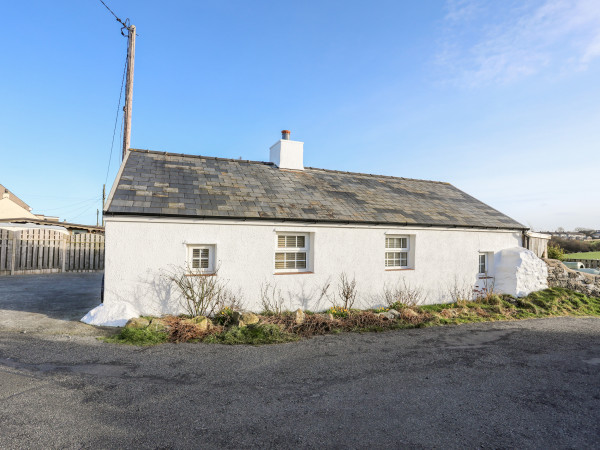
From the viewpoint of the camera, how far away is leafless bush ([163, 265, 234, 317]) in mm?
8672

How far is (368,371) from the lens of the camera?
19.3 feet

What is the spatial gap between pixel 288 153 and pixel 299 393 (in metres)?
10.7

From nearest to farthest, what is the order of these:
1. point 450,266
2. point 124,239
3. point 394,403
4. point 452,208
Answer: point 394,403 < point 124,239 < point 450,266 < point 452,208

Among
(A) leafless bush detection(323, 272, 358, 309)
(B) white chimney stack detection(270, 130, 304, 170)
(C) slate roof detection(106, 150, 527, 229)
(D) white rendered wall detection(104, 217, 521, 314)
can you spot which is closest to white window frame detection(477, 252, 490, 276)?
(D) white rendered wall detection(104, 217, 521, 314)

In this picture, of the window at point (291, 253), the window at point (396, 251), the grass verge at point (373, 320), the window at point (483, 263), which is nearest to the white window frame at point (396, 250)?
the window at point (396, 251)

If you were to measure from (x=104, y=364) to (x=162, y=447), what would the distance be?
3.01 metres

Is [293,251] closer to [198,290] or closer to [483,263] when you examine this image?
[198,290]

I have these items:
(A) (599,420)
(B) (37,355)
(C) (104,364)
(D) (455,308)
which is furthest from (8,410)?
(D) (455,308)

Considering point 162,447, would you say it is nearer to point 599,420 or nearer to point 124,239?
point 599,420

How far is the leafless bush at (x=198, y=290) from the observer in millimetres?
8672

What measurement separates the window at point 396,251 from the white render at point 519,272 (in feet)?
14.3

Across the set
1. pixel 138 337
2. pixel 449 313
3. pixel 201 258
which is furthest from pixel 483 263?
pixel 138 337

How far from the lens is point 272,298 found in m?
9.66

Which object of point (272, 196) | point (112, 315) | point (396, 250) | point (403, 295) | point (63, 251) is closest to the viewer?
point (112, 315)
